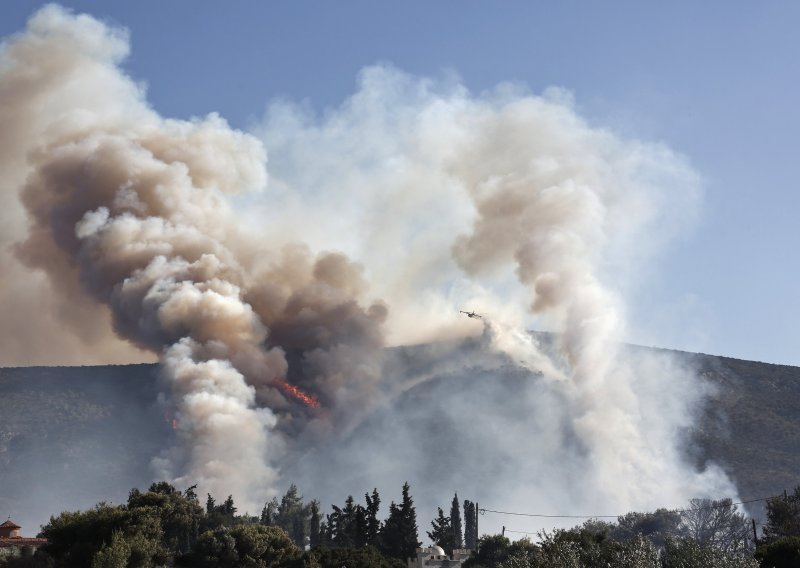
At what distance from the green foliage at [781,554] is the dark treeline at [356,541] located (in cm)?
11

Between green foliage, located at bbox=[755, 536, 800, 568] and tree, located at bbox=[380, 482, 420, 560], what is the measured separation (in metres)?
58.7

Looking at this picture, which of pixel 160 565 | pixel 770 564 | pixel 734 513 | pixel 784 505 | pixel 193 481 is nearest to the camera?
pixel 770 564

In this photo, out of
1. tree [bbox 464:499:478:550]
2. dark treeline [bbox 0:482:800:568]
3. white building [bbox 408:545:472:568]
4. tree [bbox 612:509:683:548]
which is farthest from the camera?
tree [bbox 612:509:683:548]

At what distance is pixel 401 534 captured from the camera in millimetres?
136750

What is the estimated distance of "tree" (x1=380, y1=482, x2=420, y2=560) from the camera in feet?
442

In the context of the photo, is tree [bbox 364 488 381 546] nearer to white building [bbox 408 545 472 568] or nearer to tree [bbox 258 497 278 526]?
white building [bbox 408 545 472 568]

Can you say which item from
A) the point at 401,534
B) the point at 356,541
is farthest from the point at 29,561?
the point at 401,534

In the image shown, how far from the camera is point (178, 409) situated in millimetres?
170750

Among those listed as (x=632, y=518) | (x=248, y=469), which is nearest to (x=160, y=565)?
(x=248, y=469)

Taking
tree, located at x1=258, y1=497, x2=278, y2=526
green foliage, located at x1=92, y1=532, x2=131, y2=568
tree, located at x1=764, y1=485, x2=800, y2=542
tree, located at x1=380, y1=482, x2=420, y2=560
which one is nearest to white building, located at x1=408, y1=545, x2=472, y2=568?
tree, located at x1=380, y1=482, x2=420, y2=560

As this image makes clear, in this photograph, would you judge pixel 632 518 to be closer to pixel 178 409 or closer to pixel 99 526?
pixel 178 409

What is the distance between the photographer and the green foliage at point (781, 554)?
263 ft

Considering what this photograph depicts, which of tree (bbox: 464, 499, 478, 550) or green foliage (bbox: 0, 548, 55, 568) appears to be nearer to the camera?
green foliage (bbox: 0, 548, 55, 568)

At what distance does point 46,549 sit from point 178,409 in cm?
7364
